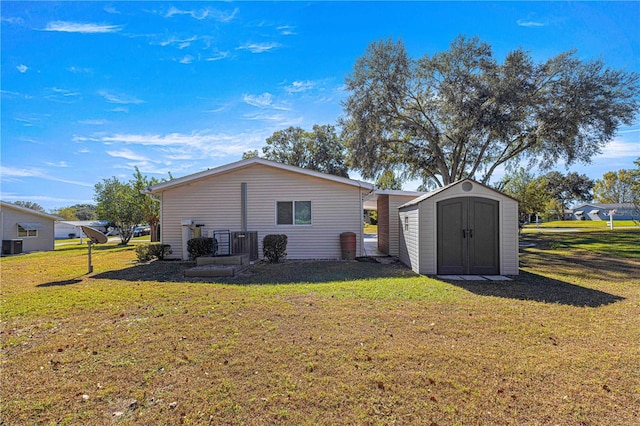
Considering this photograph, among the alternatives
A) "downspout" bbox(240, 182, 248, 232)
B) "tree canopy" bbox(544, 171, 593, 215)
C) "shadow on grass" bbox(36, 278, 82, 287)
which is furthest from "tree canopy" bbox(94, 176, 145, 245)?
"tree canopy" bbox(544, 171, 593, 215)

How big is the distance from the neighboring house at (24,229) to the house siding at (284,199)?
47.3 ft

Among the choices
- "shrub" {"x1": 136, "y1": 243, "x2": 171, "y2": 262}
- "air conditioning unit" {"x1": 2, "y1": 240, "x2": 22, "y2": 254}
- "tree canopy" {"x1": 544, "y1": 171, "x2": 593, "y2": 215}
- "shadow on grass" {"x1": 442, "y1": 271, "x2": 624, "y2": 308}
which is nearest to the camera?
"shadow on grass" {"x1": 442, "y1": 271, "x2": 624, "y2": 308}

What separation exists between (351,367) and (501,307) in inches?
129

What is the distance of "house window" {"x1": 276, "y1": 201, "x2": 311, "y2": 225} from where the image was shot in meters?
10.8

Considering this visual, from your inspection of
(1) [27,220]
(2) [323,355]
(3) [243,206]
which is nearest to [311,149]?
(3) [243,206]

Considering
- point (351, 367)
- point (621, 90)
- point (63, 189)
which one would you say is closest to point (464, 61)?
point (621, 90)

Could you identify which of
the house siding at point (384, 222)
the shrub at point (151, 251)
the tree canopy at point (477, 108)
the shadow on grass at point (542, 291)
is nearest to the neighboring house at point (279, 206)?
the shrub at point (151, 251)

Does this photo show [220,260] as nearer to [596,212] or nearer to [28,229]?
[28,229]

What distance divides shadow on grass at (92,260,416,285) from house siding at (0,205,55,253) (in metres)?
15.1

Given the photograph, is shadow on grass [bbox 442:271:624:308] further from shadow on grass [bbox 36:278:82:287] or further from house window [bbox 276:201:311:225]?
shadow on grass [bbox 36:278:82:287]

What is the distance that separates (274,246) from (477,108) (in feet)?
45.1

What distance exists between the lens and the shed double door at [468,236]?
7359mm

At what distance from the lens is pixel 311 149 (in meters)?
29.8

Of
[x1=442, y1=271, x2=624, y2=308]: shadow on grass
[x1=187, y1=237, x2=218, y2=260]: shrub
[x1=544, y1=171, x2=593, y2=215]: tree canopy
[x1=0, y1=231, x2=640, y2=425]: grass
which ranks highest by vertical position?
[x1=544, y1=171, x2=593, y2=215]: tree canopy
